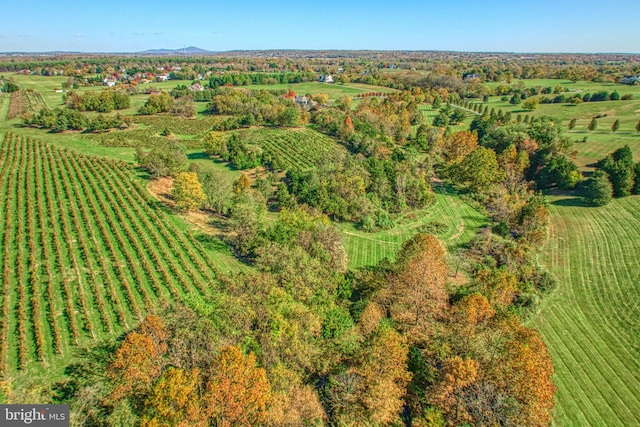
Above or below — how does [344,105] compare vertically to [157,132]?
above

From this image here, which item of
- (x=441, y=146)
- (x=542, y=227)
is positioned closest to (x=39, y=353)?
(x=542, y=227)

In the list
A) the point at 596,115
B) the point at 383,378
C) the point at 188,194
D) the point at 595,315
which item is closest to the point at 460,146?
the point at 595,315

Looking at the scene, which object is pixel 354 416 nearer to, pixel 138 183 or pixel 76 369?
pixel 76 369

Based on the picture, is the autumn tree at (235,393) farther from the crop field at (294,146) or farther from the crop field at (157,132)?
the crop field at (157,132)

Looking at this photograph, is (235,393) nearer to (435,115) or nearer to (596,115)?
(435,115)

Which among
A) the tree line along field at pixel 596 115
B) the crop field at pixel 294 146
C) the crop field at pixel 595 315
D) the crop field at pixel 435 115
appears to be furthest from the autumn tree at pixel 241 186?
the crop field at pixel 435 115

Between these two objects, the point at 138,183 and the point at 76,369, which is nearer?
the point at 76,369

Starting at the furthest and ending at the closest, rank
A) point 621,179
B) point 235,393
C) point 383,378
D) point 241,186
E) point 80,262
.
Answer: point 621,179
point 241,186
point 80,262
point 383,378
point 235,393

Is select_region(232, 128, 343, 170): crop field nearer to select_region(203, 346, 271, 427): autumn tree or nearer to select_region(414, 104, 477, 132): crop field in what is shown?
select_region(414, 104, 477, 132): crop field
